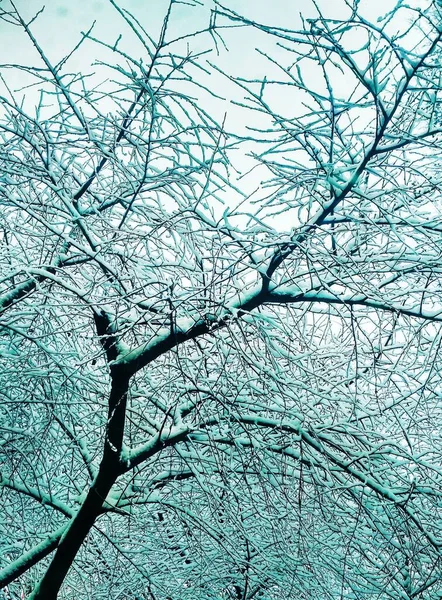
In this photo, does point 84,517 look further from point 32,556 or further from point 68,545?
point 32,556

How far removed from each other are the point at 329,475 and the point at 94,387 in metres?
1.98

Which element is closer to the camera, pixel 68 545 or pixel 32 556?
pixel 68 545

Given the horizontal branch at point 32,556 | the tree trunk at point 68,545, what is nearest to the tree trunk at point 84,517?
the tree trunk at point 68,545

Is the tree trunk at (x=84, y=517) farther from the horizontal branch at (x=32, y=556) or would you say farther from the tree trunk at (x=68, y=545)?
the horizontal branch at (x=32, y=556)

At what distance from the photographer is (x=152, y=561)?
5.07 m

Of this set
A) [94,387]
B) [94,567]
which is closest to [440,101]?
[94,387]

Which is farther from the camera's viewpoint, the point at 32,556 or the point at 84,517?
the point at 32,556

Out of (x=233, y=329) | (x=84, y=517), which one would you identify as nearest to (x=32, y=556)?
(x=84, y=517)

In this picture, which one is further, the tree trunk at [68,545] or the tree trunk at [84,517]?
the tree trunk at [68,545]

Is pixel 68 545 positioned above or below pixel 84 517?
below

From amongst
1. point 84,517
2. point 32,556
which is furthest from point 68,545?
point 32,556

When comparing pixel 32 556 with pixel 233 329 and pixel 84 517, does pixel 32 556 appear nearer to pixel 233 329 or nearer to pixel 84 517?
pixel 84 517

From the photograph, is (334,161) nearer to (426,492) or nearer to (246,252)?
(246,252)

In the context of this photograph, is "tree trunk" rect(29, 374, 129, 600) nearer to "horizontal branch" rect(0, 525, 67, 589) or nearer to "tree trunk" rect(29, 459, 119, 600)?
"tree trunk" rect(29, 459, 119, 600)
